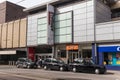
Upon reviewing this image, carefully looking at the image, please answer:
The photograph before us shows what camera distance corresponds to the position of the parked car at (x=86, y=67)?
2750 centimetres

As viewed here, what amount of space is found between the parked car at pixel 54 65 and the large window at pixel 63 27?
6982mm

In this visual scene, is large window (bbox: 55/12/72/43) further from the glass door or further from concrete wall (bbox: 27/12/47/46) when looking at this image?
concrete wall (bbox: 27/12/47/46)

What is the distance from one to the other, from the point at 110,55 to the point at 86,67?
7456 mm

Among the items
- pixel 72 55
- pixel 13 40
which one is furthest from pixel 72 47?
pixel 13 40

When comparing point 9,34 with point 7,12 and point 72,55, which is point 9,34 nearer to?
point 7,12

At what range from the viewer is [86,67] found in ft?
93.0

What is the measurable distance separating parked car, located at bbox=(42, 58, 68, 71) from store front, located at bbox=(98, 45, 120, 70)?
21.4ft

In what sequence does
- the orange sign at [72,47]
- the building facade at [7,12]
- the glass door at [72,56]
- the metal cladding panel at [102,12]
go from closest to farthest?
the metal cladding panel at [102,12]
the orange sign at [72,47]
the glass door at [72,56]
the building facade at [7,12]

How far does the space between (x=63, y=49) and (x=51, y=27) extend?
441 centimetres

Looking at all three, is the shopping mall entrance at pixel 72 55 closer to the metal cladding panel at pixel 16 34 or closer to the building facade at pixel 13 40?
the building facade at pixel 13 40

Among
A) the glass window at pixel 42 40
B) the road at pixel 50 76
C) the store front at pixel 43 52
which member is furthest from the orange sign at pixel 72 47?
the road at pixel 50 76

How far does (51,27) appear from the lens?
41.1 m

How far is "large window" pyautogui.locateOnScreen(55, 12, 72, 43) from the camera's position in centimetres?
3888

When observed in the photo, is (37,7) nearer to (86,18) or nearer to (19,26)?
(19,26)
